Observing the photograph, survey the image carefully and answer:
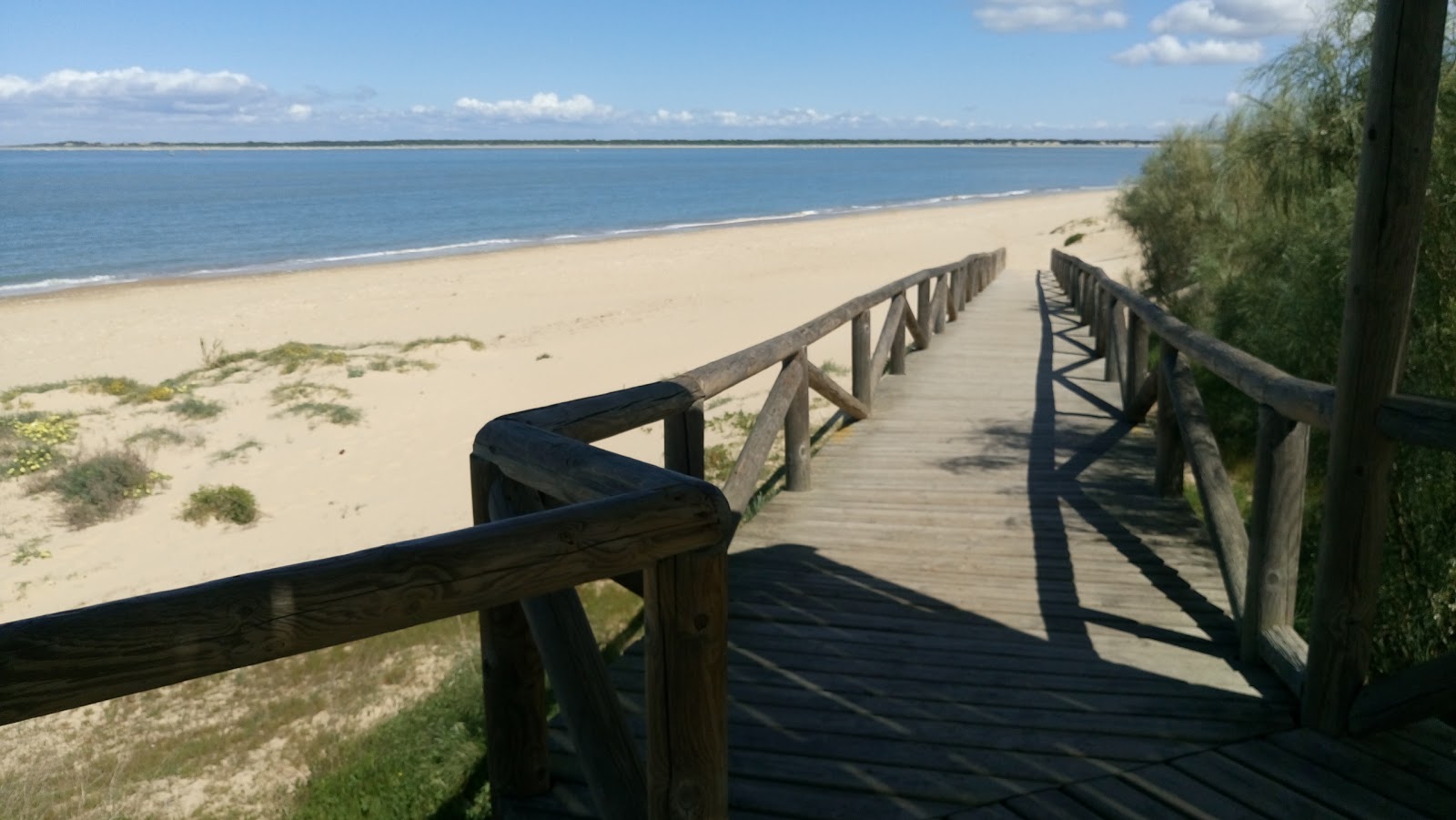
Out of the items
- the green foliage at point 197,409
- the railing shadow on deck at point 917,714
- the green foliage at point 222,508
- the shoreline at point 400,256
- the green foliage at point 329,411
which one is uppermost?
the railing shadow on deck at point 917,714

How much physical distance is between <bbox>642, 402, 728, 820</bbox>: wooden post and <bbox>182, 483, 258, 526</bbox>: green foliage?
29.3 feet

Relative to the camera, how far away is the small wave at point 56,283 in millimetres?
30172

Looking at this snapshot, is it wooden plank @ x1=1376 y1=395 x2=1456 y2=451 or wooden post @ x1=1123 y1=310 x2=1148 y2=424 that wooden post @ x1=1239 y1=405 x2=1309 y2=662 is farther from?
wooden post @ x1=1123 y1=310 x2=1148 y2=424

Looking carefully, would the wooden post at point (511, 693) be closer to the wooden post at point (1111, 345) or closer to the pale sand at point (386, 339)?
the pale sand at point (386, 339)

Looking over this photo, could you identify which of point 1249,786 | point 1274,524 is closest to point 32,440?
point 1274,524

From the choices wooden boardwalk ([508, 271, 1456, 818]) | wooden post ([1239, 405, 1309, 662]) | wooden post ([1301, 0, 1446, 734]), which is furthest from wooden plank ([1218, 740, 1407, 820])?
wooden post ([1239, 405, 1309, 662])

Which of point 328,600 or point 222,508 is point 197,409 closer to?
point 222,508

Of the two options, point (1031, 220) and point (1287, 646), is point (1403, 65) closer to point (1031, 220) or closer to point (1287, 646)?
point (1287, 646)

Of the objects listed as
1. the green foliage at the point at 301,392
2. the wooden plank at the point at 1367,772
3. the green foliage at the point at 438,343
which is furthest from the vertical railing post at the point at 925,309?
the wooden plank at the point at 1367,772

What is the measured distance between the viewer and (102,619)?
55.5 inches

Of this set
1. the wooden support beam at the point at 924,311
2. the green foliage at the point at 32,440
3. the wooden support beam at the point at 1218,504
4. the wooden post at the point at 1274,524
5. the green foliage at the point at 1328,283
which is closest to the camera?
the wooden post at the point at 1274,524

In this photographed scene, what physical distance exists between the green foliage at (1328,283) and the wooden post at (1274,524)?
5.41 feet

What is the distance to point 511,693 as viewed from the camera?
8.74 feet

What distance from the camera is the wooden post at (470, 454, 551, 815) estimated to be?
2.61 m
